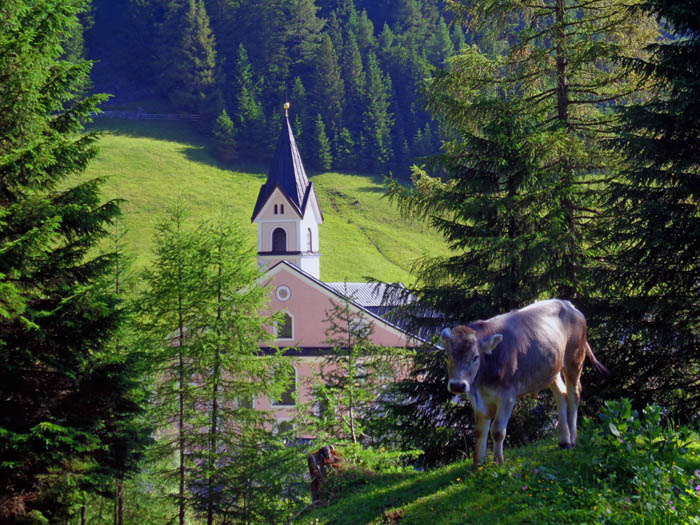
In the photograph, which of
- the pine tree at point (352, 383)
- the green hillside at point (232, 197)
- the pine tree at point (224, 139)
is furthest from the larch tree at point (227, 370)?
the pine tree at point (224, 139)

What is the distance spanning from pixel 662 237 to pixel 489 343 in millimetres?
4528

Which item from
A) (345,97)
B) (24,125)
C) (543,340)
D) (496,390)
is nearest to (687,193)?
(543,340)

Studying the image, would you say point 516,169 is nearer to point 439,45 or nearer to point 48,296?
point 48,296

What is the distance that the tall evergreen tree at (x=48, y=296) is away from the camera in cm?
906

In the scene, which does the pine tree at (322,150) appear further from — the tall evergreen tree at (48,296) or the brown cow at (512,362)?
the brown cow at (512,362)

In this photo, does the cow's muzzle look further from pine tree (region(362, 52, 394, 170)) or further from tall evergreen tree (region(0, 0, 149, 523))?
pine tree (region(362, 52, 394, 170))

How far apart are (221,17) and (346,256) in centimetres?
7563

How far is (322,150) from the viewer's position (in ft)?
326

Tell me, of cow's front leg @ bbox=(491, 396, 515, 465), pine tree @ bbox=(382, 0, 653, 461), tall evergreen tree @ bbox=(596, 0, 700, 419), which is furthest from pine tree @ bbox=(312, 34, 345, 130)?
cow's front leg @ bbox=(491, 396, 515, 465)

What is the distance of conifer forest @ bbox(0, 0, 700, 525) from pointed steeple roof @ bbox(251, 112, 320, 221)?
3082 centimetres

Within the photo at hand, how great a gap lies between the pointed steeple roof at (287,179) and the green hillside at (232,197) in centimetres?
1478

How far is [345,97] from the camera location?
108812mm

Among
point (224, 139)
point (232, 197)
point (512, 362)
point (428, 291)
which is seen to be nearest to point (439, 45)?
point (224, 139)

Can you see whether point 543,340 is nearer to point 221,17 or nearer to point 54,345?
point 54,345
